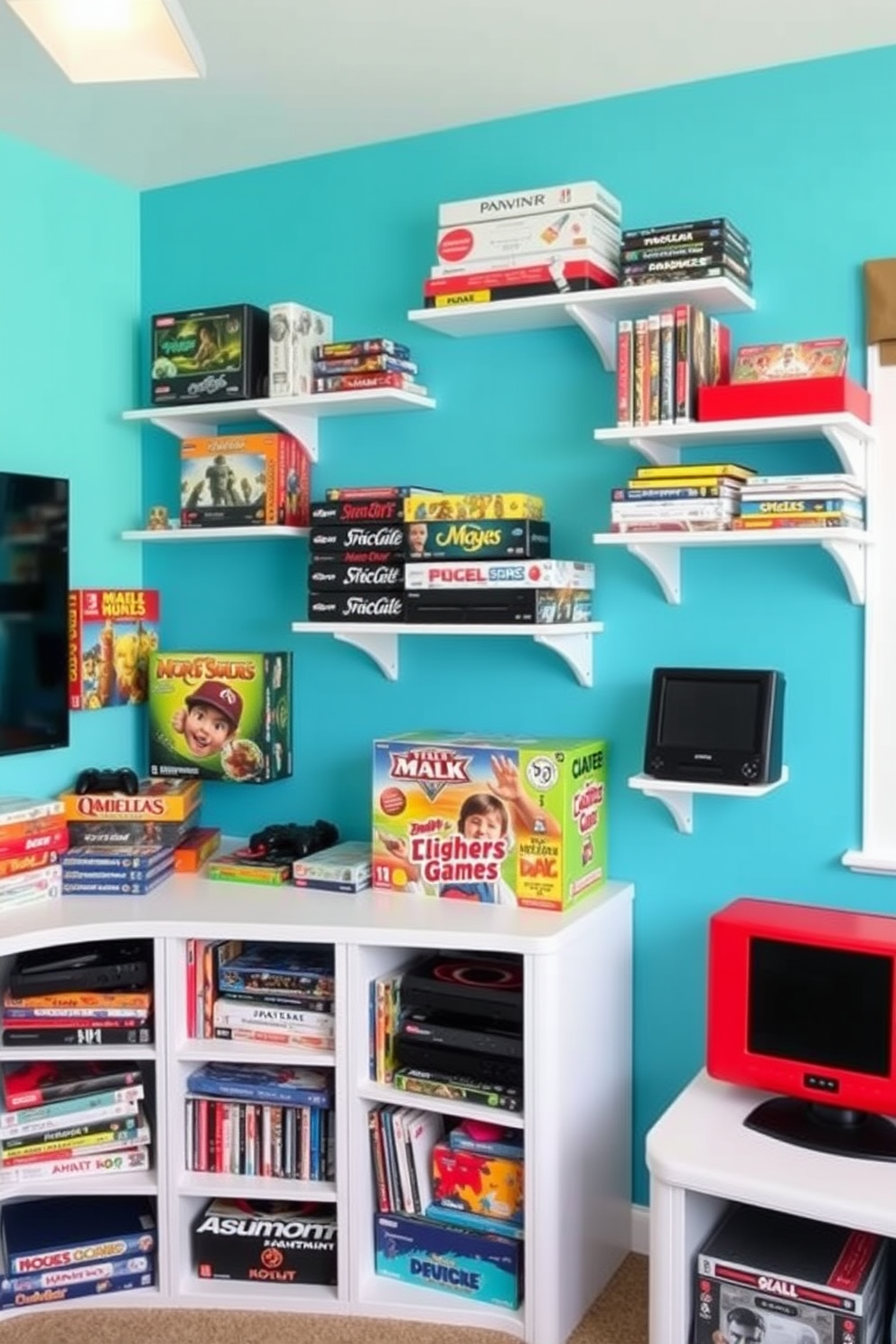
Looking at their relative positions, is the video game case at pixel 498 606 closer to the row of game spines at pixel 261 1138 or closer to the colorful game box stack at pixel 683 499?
the colorful game box stack at pixel 683 499

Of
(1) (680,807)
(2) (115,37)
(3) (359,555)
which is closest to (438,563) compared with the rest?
(3) (359,555)

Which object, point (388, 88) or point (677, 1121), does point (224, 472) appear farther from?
point (677, 1121)

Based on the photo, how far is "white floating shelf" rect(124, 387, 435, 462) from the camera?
261 centimetres

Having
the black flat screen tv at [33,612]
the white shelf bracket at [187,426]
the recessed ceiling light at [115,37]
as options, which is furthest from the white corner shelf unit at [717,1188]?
the white shelf bracket at [187,426]

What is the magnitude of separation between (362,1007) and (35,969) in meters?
0.62

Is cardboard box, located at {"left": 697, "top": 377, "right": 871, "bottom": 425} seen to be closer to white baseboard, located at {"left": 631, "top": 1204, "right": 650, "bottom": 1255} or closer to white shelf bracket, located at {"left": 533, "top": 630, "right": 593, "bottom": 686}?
white shelf bracket, located at {"left": 533, "top": 630, "right": 593, "bottom": 686}

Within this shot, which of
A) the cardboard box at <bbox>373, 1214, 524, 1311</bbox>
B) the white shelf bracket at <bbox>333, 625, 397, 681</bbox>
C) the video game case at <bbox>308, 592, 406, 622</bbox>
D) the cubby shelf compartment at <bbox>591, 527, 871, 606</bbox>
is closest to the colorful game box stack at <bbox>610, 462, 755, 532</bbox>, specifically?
the cubby shelf compartment at <bbox>591, 527, 871, 606</bbox>

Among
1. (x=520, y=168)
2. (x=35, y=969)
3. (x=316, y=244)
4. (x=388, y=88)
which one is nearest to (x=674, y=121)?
(x=520, y=168)

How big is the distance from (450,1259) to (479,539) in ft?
4.34

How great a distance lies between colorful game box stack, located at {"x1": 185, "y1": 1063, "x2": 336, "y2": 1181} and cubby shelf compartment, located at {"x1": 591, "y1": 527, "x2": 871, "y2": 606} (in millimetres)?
1140

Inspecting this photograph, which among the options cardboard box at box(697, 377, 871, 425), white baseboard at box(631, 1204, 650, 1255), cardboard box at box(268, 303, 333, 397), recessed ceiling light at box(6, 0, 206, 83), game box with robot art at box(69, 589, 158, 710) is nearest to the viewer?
recessed ceiling light at box(6, 0, 206, 83)

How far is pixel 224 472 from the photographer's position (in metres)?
2.80

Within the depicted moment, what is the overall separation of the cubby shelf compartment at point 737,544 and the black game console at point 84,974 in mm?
1167

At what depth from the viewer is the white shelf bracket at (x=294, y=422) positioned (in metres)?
2.72
